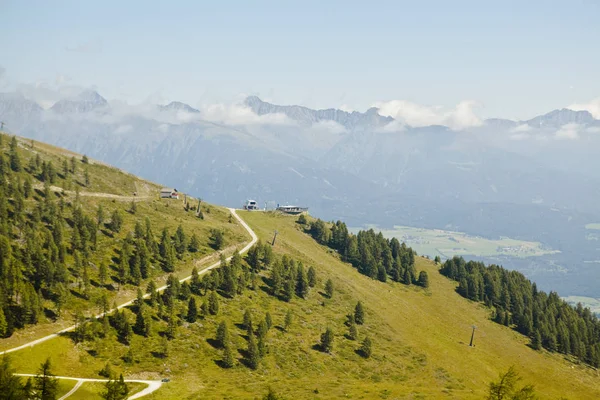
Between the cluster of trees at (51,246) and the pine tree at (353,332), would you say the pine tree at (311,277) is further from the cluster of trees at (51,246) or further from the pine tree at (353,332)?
the cluster of trees at (51,246)

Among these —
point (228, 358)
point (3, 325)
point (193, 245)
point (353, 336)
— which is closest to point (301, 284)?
point (353, 336)

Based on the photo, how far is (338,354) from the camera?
130 metres

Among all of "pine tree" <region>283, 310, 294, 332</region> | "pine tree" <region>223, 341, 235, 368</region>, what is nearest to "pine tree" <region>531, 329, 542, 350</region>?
"pine tree" <region>283, 310, 294, 332</region>

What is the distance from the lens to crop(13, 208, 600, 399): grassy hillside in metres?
99.0

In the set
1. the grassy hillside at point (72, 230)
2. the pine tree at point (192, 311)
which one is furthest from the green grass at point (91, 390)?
the pine tree at point (192, 311)

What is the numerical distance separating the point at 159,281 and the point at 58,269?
28821 mm

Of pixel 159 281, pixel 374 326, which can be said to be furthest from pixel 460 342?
pixel 159 281

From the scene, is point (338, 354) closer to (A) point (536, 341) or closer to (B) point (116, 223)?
(B) point (116, 223)

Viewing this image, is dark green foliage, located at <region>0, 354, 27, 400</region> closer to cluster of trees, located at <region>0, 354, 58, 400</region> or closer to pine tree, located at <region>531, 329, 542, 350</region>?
cluster of trees, located at <region>0, 354, 58, 400</region>

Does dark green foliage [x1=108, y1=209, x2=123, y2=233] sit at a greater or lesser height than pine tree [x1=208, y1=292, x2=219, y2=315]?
greater

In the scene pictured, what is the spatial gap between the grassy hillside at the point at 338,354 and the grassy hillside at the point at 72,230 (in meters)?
12.4

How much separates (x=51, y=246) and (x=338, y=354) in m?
78.8

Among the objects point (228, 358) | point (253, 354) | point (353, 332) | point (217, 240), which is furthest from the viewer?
point (217, 240)

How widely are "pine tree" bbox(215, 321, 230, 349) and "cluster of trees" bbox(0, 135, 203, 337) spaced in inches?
1171
